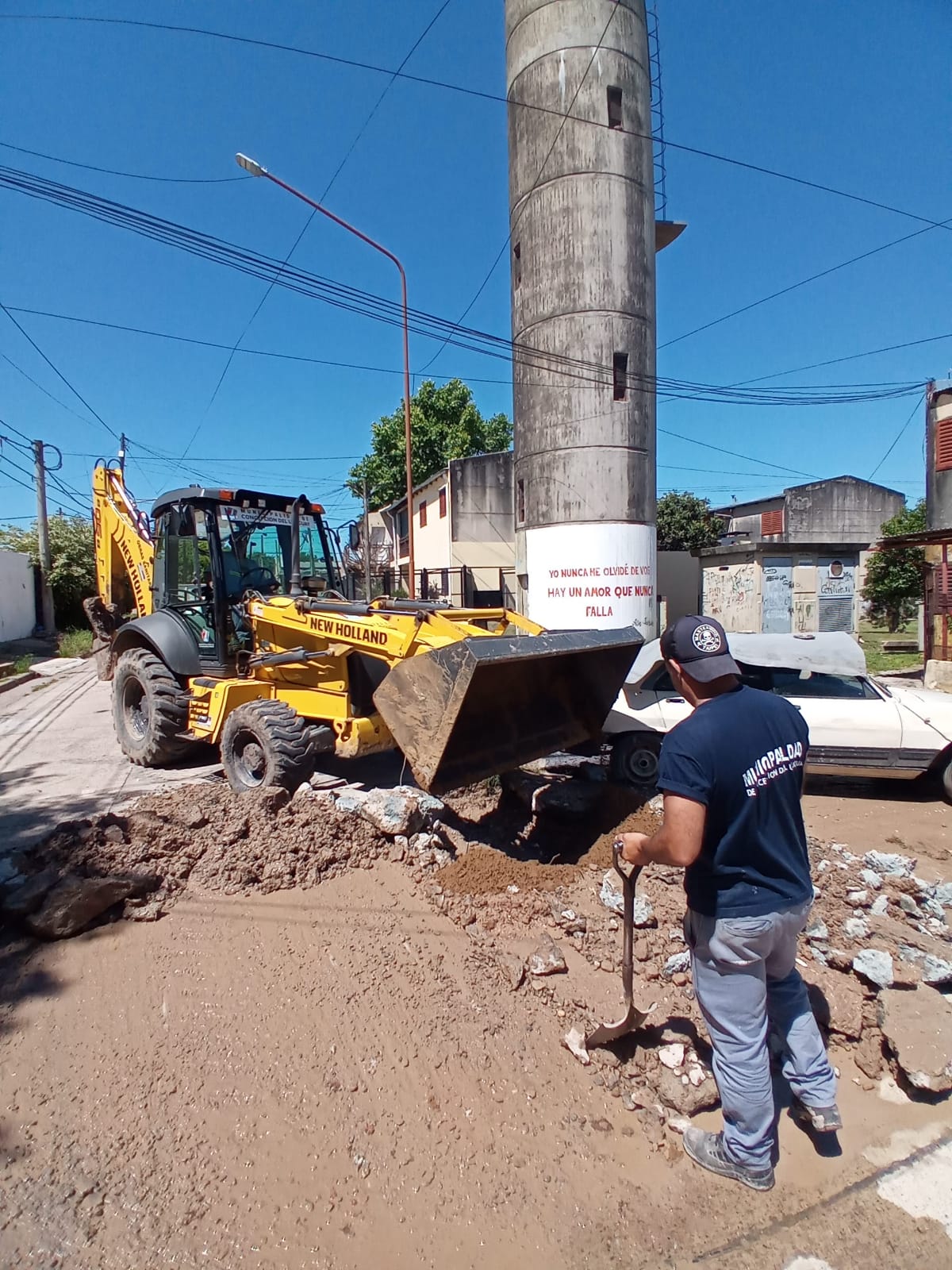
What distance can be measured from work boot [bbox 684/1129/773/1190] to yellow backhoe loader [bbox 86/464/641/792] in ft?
7.28

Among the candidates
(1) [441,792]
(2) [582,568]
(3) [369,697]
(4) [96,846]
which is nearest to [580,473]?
(2) [582,568]

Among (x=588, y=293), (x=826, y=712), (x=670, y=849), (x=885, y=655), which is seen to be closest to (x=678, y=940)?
(x=670, y=849)

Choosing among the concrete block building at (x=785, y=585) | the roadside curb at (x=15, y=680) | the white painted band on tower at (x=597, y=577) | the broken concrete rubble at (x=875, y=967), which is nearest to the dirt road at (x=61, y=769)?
the roadside curb at (x=15, y=680)

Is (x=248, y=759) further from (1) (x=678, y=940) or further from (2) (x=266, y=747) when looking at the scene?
(1) (x=678, y=940)

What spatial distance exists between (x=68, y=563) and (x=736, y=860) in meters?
25.3

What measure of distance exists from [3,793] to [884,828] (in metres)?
7.82

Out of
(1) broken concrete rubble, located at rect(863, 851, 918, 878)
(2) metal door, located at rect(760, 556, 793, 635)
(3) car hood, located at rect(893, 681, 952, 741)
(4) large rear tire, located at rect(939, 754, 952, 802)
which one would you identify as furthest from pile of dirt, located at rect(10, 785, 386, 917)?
(2) metal door, located at rect(760, 556, 793, 635)

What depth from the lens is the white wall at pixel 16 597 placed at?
2011cm

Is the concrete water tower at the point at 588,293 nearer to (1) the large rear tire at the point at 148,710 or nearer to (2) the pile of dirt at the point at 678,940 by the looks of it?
(1) the large rear tire at the point at 148,710

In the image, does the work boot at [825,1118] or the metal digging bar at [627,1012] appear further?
the metal digging bar at [627,1012]

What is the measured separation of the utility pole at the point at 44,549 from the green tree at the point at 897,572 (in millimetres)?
25165

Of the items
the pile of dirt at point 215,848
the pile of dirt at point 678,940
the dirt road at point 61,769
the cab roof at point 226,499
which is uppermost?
the cab roof at point 226,499

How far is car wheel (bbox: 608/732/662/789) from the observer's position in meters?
6.11

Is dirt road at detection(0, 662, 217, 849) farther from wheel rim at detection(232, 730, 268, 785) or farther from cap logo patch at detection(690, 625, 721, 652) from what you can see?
cap logo patch at detection(690, 625, 721, 652)
